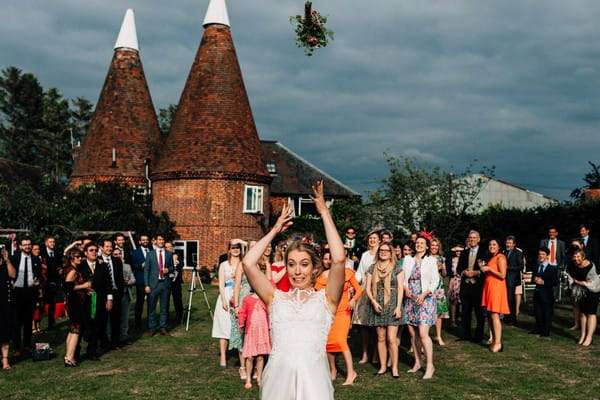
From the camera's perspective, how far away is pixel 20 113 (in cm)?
5950

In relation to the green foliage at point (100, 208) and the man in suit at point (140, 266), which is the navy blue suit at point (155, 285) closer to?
the man in suit at point (140, 266)

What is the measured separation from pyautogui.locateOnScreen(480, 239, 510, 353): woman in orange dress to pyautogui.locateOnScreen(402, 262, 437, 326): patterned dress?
1895 millimetres

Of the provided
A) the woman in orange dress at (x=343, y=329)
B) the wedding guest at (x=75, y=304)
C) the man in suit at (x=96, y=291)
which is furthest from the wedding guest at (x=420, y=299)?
the wedding guest at (x=75, y=304)

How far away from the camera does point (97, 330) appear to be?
441 inches

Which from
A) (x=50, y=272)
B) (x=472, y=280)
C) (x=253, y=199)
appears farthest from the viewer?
(x=253, y=199)

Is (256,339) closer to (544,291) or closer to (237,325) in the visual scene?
(237,325)

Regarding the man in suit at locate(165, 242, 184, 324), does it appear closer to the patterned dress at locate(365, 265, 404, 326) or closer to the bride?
the patterned dress at locate(365, 265, 404, 326)

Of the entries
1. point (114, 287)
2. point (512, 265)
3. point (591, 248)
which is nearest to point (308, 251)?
point (114, 287)

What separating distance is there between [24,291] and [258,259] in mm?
9189

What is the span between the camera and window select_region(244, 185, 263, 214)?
33.7 metres

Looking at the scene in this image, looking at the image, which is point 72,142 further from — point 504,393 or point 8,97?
point 504,393

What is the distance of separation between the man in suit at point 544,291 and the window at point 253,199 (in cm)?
2223

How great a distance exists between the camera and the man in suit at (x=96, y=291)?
10803 millimetres

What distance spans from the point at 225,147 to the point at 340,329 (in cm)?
2501
